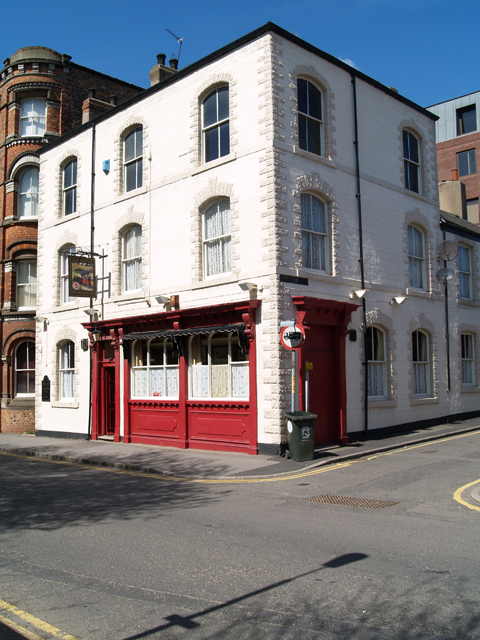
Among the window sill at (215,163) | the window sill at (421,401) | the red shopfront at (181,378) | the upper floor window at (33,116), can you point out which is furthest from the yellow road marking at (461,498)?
the upper floor window at (33,116)

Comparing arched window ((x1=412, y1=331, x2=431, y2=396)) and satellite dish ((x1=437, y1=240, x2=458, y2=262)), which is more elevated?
satellite dish ((x1=437, y1=240, x2=458, y2=262))

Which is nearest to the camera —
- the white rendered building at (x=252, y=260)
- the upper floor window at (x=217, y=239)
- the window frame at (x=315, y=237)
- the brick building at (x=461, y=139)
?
the white rendered building at (x=252, y=260)

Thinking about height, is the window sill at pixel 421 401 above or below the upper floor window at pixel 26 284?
below

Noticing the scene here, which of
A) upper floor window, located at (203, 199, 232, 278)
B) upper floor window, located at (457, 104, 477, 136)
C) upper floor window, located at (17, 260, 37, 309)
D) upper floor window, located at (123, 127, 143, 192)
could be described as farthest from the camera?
upper floor window, located at (457, 104, 477, 136)

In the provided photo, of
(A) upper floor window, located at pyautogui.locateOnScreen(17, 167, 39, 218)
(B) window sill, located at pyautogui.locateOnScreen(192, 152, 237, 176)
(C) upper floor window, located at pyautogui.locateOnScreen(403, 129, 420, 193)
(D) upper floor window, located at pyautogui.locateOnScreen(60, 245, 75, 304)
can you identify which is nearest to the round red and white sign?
(B) window sill, located at pyautogui.locateOnScreen(192, 152, 237, 176)

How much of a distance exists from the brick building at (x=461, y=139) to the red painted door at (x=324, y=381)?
32017mm

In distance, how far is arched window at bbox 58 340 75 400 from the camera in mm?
20928

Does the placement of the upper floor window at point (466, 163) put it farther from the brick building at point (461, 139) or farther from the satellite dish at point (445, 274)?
the satellite dish at point (445, 274)

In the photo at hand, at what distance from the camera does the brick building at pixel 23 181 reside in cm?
2391

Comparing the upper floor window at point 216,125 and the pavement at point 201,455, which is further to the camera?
the upper floor window at point 216,125

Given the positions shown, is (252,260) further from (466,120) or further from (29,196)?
(466,120)

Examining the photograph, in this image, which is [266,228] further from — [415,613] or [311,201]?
[415,613]

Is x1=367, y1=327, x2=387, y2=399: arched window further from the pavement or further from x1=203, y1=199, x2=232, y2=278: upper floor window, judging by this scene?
x1=203, y1=199, x2=232, y2=278: upper floor window

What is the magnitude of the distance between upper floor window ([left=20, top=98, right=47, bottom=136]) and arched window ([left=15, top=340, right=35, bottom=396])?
906 cm
